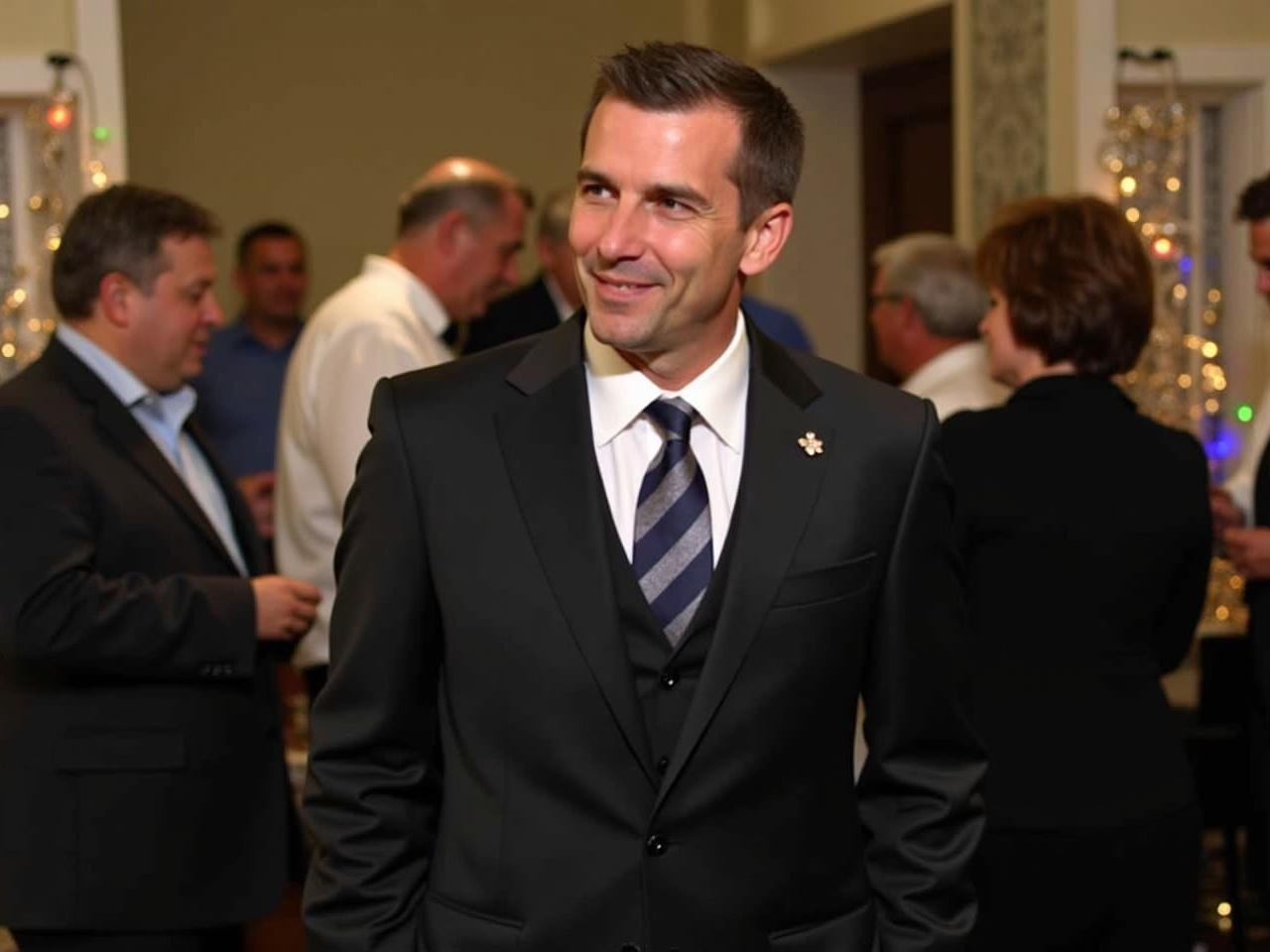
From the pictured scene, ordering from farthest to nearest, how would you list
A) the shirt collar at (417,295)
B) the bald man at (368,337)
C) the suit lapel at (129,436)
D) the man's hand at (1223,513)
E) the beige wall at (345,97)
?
1. the beige wall at (345,97)
2. the shirt collar at (417,295)
3. the bald man at (368,337)
4. the man's hand at (1223,513)
5. the suit lapel at (129,436)

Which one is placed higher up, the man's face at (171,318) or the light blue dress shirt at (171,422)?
the man's face at (171,318)

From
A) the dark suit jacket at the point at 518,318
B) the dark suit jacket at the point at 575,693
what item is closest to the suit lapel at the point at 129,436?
the dark suit jacket at the point at 575,693

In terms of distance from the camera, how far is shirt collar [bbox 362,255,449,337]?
4324 mm

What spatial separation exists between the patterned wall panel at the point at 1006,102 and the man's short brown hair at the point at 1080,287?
A: 2.24 metres

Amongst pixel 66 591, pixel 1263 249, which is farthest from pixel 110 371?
pixel 1263 249

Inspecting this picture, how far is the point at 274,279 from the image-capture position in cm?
708

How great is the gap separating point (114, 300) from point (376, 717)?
1348 millimetres

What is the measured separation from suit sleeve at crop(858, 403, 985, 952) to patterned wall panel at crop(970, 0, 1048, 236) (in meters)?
3.33

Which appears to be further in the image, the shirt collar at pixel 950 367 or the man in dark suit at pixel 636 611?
the shirt collar at pixel 950 367

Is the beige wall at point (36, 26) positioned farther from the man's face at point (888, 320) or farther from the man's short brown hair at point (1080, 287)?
the man's short brown hair at point (1080, 287)

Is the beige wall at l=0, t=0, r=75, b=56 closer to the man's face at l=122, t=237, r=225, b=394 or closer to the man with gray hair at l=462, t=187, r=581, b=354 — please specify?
the man with gray hair at l=462, t=187, r=581, b=354

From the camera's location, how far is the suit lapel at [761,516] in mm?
1834

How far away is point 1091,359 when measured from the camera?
293cm

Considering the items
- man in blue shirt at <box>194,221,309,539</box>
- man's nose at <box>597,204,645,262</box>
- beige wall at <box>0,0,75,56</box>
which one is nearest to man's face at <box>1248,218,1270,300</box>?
man's nose at <box>597,204,645,262</box>
